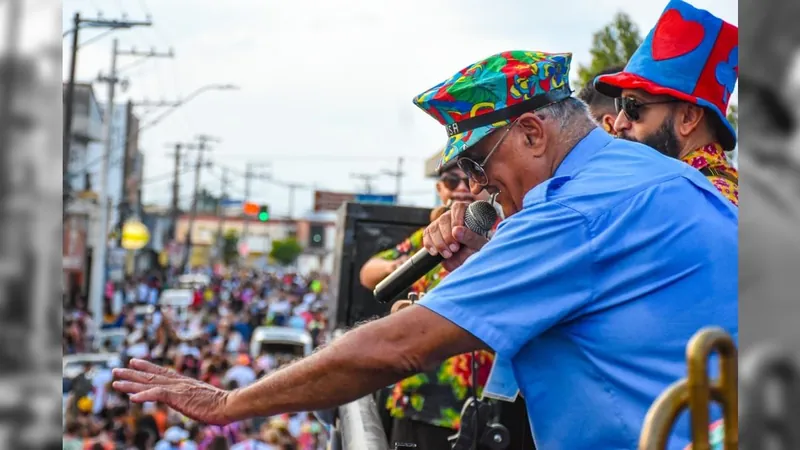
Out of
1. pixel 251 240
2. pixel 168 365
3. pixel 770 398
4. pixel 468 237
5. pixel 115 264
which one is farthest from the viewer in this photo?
pixel 251 240

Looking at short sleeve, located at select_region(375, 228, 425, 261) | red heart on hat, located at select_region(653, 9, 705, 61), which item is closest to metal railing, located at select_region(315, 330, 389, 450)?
red heart on hat, located at select_region(653, 9, 705, 61)

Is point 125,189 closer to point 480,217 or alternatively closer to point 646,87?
point 646,87

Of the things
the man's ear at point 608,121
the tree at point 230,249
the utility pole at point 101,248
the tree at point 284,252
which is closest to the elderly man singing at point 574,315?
the man's ear at point 608,121

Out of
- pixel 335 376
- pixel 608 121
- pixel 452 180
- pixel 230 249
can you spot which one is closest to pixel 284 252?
pixel 230 249

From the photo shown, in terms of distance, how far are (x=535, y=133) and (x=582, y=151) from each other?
0.35 feet

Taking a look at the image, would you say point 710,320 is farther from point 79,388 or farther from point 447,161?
point 79,388

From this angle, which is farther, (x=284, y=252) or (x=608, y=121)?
(x=284, y=252)

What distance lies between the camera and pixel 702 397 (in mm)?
1063

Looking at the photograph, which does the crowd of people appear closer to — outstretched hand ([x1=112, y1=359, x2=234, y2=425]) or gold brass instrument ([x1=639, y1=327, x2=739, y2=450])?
outstretched hand ([x1=112, y1=359, x2=234, y2=425])

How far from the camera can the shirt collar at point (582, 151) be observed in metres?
2.04

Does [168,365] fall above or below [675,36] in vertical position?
below

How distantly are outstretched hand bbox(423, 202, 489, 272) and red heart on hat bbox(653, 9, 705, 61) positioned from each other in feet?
2.54

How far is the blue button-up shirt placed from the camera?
5.79ft

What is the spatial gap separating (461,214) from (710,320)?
94 centimetres
